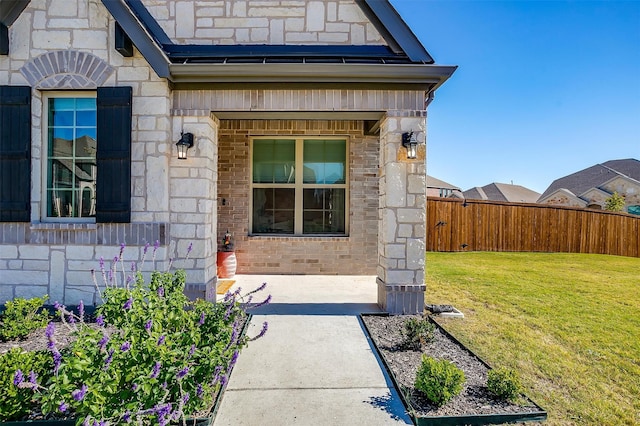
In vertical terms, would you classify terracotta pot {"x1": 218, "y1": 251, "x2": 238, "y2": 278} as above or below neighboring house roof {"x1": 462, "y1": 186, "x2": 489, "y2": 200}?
below

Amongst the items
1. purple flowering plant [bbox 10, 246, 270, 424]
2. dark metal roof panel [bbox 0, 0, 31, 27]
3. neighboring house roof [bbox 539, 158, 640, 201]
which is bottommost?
purple flowering plant [bbox 10, 246, 270, 424]

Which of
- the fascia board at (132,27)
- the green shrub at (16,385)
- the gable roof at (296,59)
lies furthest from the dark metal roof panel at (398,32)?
the green shrub at (16,385)

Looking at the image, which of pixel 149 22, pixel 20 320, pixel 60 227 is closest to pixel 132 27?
pixel 149 22

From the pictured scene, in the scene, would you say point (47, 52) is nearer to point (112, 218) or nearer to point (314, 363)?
point (112, 218)

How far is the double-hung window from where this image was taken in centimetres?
794

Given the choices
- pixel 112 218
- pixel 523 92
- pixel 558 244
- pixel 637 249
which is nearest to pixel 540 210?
pixel 558 244

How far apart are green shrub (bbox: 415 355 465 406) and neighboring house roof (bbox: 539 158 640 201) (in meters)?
32.3

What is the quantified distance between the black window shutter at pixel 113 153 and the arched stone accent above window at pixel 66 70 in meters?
0.25

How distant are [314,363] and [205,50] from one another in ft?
16.0

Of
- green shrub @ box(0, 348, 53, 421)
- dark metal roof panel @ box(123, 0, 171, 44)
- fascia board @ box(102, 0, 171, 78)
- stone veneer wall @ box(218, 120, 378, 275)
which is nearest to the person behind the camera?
green shrub @ box(0, 348, 53, 421)

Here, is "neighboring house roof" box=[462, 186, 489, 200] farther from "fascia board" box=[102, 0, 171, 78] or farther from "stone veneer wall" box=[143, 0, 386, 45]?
"fascia board" box=[102, 0, 171, 78]

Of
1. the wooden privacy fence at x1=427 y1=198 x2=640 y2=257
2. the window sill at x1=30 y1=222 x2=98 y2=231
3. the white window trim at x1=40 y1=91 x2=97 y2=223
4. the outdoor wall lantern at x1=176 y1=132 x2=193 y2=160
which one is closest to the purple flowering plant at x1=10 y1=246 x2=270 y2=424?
the outdoor wall lantern at x1=176 y1=132 x2=193 y2=160

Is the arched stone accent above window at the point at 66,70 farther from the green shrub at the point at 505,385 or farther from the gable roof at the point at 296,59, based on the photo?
the green shrub at the point at 505,385

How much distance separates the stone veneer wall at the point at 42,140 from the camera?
4848mm
